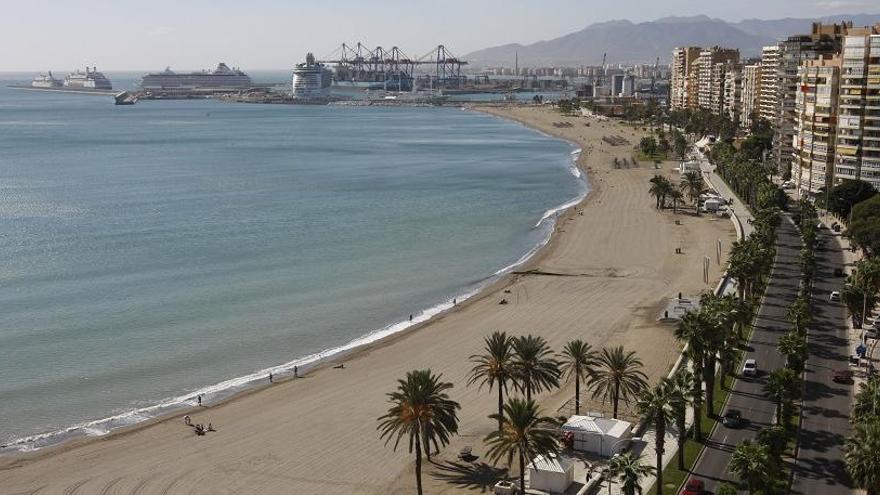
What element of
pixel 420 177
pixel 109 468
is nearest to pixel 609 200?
pixel 420 177

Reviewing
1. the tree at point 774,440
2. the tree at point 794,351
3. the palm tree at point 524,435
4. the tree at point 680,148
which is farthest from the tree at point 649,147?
the palm tree at point 524,435

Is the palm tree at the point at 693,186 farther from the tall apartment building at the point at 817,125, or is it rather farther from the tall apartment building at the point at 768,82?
the tall apartment building at the point at 768,82

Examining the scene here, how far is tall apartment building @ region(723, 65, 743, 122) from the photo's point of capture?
349 feet

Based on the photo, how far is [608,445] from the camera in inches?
858

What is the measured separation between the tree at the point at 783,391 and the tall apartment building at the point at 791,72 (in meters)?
48.5

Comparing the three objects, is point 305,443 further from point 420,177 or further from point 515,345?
point 420,177

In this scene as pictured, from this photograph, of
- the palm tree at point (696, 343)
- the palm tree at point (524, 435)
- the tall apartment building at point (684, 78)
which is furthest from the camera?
the tall apartment building at point (684, 78)

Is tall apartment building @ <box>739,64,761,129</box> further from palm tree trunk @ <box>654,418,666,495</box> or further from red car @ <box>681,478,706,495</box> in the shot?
red car @ <box>681,478,706,495</box>

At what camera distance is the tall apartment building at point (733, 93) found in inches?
4185

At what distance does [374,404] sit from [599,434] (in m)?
7.74

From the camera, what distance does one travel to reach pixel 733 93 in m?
109

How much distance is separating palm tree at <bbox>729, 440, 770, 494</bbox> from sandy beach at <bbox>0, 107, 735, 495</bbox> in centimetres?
645

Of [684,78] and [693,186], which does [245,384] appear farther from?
[684,78]

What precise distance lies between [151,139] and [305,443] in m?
102
